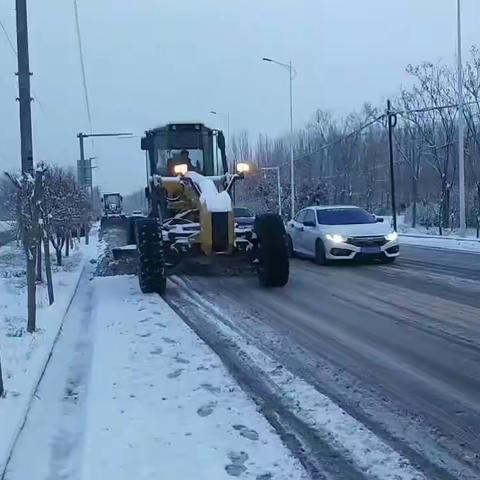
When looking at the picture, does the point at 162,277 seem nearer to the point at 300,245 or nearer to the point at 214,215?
the point at 214,215

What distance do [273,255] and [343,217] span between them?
18.2ft

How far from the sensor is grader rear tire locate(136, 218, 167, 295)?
1245 centimetres

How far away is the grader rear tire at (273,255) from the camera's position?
13078mm

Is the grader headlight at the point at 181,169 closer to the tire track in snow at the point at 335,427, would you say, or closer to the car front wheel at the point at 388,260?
the car front wheel at the point at 388,260

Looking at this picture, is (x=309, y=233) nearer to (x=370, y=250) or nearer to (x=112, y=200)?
(x=370, y=250)

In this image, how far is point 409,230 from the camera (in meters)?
42.9

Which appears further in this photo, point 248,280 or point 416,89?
point 416,89

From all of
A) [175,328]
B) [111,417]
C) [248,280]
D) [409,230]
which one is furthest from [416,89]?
[111,417]

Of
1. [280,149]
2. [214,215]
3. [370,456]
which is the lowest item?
[370,456]

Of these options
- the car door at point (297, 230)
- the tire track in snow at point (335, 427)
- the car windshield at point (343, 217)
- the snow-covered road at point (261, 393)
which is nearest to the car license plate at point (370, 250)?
the car windshield at point (343, 217)

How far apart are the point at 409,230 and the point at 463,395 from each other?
125 feet

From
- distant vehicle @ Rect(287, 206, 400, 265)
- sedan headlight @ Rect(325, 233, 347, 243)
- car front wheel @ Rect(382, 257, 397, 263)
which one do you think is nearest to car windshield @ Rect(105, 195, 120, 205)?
distant vehicle @ Rect(287, 206, 400, 265)

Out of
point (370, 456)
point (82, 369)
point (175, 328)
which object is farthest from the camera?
point (175, 328)

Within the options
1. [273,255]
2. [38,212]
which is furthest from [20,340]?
[273,255]
